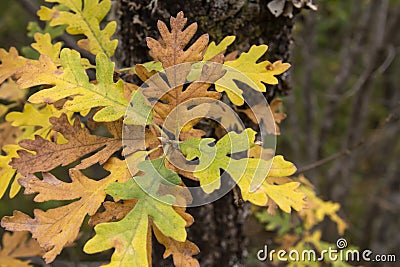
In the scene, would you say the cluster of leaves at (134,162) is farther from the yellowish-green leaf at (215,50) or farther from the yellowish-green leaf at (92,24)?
the yellowish-green leaf at (92,24)

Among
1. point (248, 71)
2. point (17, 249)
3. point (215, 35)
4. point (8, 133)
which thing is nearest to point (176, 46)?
point (248, 71)

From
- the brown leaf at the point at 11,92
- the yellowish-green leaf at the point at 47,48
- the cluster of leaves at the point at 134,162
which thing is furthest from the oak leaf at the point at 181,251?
the brown leaf at the point at 11,92

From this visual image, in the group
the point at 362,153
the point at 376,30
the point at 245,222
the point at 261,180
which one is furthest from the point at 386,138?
the point at 261,180

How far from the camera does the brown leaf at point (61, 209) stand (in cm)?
78

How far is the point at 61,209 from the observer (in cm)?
80

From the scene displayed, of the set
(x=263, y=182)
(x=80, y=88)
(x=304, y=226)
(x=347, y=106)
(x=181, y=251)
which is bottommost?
(x=347, y=106)

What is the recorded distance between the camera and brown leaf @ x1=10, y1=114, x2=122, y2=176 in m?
0.83

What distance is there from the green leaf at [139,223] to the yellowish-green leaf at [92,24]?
0.34 meters

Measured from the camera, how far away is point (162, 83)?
33.4 inches

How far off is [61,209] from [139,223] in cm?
14

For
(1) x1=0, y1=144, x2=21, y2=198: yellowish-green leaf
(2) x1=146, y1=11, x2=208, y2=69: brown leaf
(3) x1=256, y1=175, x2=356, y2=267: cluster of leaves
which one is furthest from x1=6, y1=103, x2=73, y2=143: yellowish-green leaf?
(3) x1=256, y1=175, x2=356, y2=267: cluster of leaves

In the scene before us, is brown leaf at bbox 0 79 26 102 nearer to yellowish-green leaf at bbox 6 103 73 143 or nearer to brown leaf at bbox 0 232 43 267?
yellowish-green leaf at bbox 6 103 73 143

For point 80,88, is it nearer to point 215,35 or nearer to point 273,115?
point 215,35

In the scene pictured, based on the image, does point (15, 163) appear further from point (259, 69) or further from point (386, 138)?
point (386, 138)
